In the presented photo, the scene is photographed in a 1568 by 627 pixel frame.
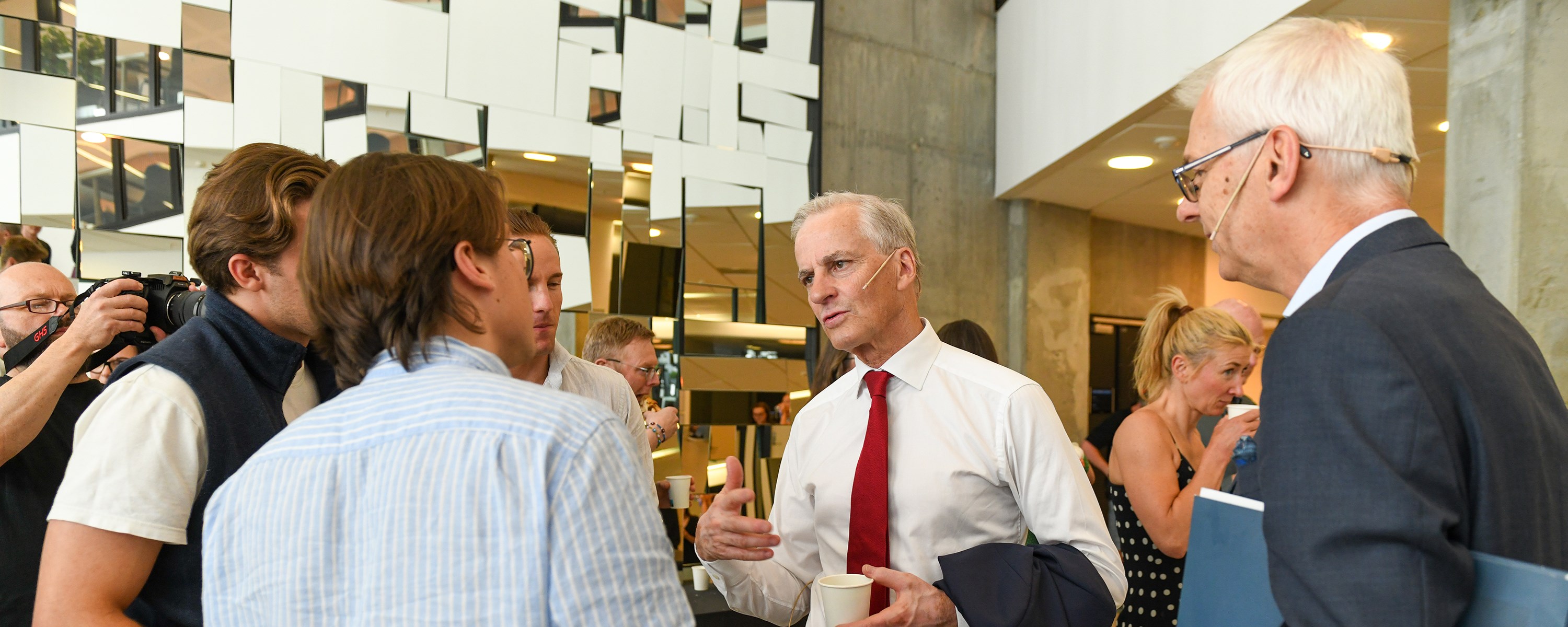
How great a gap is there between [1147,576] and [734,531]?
5.21 ft

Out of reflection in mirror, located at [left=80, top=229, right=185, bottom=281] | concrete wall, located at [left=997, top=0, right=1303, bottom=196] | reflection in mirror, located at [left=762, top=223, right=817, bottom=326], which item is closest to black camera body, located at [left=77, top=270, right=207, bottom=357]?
reflection in mirror, located at [left=80, top=229, right=185, bottom=281]

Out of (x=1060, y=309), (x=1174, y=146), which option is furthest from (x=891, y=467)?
(x=1060, y=309)

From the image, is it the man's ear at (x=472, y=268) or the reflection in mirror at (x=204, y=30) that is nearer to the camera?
the man's ear at (x=472, y=268)

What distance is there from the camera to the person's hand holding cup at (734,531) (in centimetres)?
143

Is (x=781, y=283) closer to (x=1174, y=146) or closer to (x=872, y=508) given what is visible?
(x=1174, y=146)

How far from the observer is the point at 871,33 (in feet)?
20.3

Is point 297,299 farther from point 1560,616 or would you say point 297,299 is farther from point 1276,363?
point 1560,616

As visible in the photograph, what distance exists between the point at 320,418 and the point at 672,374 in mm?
4361

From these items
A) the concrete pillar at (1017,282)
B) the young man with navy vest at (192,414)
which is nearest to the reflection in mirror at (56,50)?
the young man with navy vest at (192,414)

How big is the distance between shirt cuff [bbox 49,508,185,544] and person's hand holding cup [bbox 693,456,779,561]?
721 mm

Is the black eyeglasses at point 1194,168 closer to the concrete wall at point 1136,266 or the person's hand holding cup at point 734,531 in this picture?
the person's hand holding cup at point 734,531

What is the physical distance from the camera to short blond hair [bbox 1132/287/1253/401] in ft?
8.98

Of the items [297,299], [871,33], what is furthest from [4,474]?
[871,33]

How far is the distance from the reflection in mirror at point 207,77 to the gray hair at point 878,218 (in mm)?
3352
